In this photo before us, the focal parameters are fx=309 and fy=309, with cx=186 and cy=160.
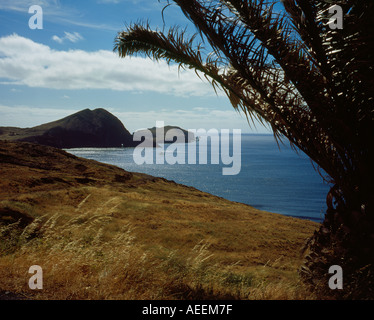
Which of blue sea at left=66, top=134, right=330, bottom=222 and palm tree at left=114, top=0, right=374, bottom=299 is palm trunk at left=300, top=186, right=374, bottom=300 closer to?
palm tree at left=114, top=0, right=374, bottom=299

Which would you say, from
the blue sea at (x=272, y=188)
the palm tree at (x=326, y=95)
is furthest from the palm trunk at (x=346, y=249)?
the blue sea at (x=272, y=188)

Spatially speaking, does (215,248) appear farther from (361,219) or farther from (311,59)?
(311,59)

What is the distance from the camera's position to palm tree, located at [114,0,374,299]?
4.46 meters

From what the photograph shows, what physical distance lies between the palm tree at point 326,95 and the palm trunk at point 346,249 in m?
0.01

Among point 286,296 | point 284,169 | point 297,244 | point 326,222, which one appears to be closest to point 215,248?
point 297,244

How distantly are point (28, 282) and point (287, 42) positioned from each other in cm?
522

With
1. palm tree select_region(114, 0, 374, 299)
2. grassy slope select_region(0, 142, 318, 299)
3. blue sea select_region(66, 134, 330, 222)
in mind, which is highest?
palm tree select_region(114, 0, 374, 299)

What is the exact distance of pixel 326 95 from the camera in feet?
16.4

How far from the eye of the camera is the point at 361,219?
478 cm

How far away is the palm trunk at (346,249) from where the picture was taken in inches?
183

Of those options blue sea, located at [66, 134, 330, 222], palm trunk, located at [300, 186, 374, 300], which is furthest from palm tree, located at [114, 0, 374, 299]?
blue sea, located at [66, 134, 330, 222]

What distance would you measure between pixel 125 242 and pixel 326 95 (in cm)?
406

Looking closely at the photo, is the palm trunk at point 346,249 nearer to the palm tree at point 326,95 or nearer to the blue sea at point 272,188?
the palm tree at point 326,95

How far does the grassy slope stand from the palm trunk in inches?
21.6
